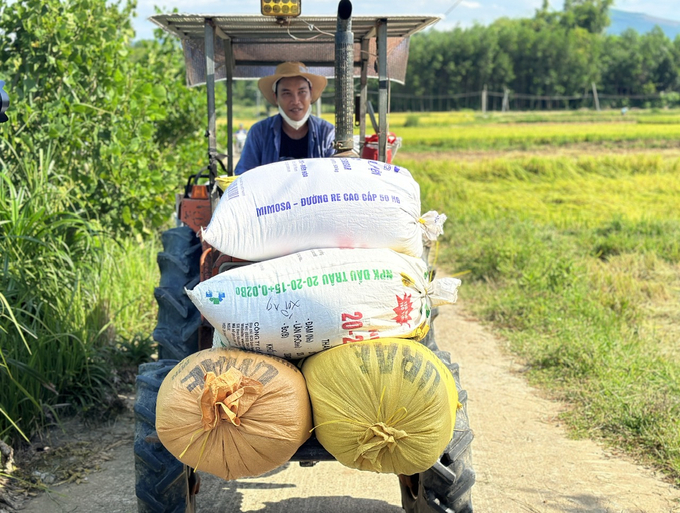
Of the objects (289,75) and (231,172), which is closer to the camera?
(289,75)

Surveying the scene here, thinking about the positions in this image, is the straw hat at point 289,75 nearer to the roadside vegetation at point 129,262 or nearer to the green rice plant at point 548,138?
the roadside vegetation at point 129,262

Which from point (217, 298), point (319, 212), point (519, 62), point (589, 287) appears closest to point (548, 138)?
point (589, 287)

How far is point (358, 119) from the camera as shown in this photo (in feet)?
17.6

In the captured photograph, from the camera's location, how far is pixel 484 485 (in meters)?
4.10

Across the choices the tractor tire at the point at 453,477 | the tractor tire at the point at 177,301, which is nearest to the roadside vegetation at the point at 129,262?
the tractor tire at the point at 177,301

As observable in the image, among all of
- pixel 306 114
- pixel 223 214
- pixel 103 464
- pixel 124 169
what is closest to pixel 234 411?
pixel 223 214

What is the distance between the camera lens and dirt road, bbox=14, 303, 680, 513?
386cm

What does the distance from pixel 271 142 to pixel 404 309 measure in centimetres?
281

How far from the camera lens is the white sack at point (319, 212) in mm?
2953

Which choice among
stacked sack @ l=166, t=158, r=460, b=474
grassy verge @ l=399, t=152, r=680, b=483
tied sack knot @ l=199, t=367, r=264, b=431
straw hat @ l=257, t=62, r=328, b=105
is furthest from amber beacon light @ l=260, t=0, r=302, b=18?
grassy verge @ l=399, t=152, r=680, b=483

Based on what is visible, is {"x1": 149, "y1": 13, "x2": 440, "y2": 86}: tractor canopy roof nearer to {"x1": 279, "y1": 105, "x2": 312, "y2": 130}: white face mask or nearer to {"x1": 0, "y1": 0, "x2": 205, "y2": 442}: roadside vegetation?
{"x1": 279, "y1": 105, "x2": 312, "y2": 130}: white face mask

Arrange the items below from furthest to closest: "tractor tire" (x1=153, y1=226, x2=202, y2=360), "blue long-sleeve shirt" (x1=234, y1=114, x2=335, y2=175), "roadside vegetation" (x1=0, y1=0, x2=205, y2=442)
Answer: "blue long-sleeve shirt" (x1=234, y1=114, x2=335, y2=175)
"roadside vegetation" (x1=0, y1=0, x2=205, y2=442)
"tractor tire" (x1=153, y1=226, x2=202, y2=360)

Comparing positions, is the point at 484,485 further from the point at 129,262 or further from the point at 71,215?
the point at 129,262

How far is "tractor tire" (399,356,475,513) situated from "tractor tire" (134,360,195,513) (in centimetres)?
95
